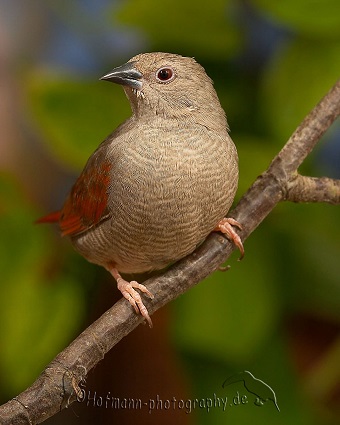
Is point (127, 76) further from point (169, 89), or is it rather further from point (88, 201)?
point (88, 201)

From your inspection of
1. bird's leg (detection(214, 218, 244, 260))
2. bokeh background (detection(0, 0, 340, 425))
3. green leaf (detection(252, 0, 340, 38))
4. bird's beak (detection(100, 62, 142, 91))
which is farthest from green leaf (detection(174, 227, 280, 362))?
bird's beak (detection(100, 62, 142, 91))

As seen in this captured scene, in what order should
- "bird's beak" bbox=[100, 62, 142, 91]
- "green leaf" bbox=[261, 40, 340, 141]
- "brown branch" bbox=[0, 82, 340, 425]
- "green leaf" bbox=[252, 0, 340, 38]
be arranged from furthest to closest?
"green leaf" bbox=[261, 40, 340, 141], "green leaf" bbox=[252, 0, 340, 38], "bird's beak" bbox=[100, 62, 142, 91], "brown branch" bbox=[0, 82, 340, 425]

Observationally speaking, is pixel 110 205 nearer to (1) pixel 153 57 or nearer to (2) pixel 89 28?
(1) pixel 153 57

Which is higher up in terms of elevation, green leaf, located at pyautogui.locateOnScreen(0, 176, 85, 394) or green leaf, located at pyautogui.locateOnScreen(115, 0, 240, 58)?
green leaf, located at pyautogui.locateOnScreen(115, 0, 240, 58)

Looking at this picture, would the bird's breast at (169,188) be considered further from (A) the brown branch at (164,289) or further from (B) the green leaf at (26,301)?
(B) the green leaf at (26,301)

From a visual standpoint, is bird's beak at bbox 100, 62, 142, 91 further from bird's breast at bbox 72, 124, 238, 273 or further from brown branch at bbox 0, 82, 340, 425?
brown branch at bbox 0, 82, 340, 425

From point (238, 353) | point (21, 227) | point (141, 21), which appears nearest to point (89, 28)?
point (141, 21)

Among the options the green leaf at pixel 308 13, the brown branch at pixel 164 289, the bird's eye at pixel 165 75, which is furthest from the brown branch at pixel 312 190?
the green leaf at pixel 308 13

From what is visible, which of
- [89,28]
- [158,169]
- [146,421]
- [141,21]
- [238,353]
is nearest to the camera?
[158,169]
